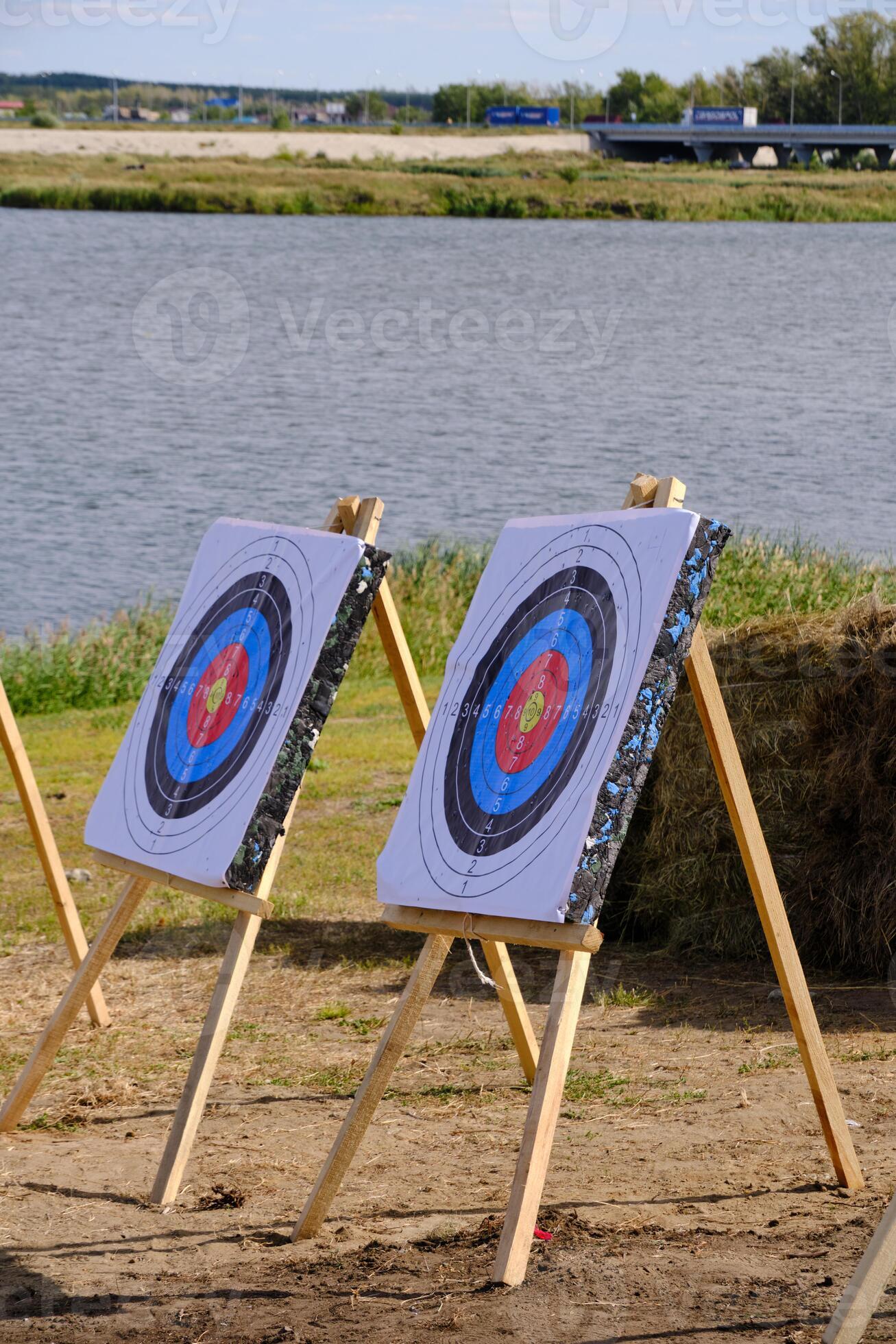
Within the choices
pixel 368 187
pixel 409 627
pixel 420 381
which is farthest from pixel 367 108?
pixel 409 627

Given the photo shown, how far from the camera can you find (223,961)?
438 cm

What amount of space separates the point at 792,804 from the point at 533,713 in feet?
7.73

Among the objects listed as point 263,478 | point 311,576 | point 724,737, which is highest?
point 311,576

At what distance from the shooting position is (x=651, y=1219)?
387cm

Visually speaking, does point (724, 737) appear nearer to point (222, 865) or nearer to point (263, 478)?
point (222, 865)

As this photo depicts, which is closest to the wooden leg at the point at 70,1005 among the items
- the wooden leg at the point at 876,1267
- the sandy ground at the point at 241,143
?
the wooden leg at the point at 876,1267

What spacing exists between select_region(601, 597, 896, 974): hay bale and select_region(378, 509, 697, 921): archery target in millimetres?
2014

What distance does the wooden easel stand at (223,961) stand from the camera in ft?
13.4

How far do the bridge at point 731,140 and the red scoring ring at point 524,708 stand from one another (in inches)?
1272

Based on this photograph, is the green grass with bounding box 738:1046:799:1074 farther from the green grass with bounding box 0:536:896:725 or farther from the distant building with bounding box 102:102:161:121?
the distant building with bounding box 102:102:161:121

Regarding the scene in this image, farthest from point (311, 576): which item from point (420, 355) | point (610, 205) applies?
point (610, 205)

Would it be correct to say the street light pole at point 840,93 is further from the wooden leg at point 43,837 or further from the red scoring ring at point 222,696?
the red scoring ring at point 222,696

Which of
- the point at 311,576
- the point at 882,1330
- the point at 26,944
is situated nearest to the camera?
the point at 882,1330

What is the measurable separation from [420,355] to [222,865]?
40.0 m
